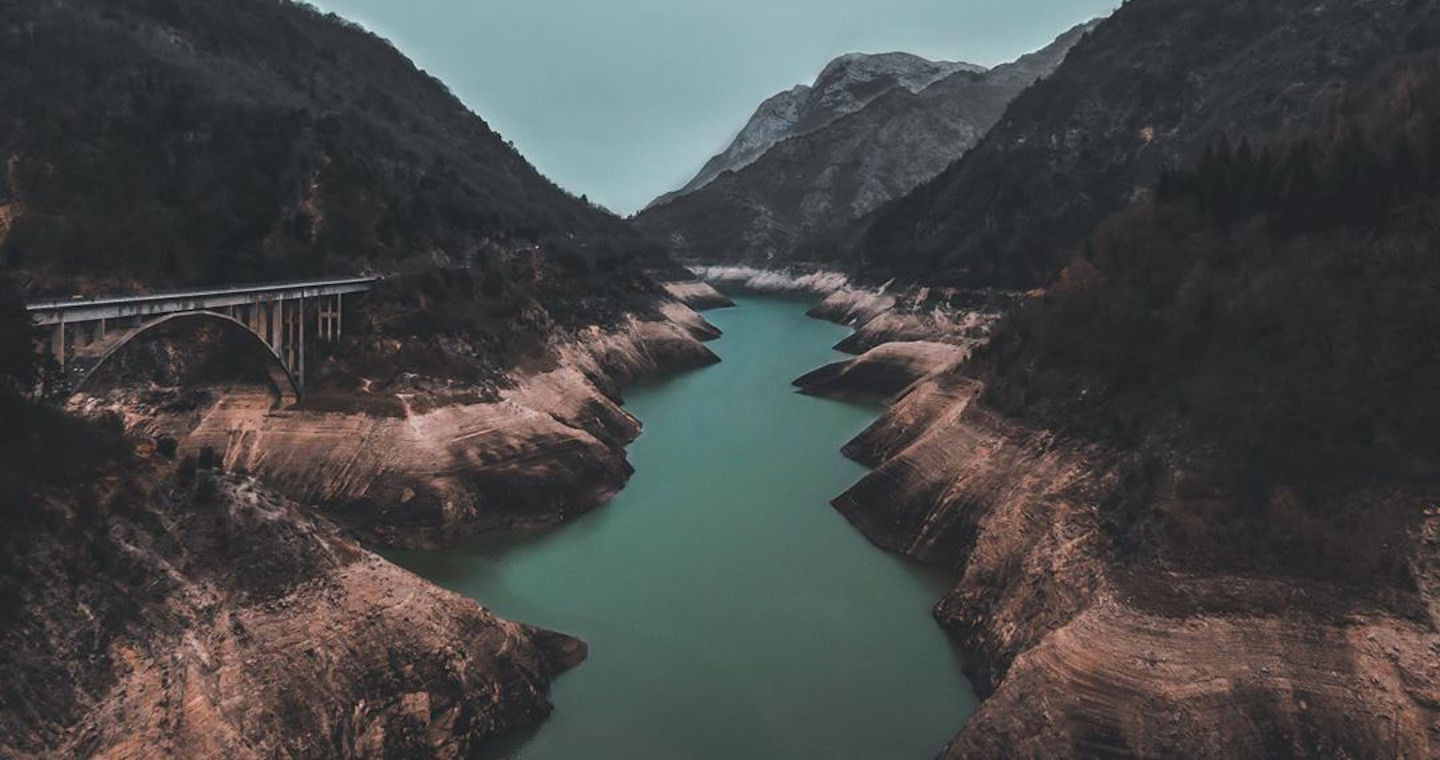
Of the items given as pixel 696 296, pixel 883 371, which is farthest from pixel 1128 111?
pixel 696 296

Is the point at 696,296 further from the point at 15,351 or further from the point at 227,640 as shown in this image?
the point at 227,640

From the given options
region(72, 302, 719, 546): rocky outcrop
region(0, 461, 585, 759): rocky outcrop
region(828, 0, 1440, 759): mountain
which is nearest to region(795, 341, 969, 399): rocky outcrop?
region(828, 0, 1440, 759): mountain

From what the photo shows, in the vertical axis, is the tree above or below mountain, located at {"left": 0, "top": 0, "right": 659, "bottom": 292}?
below

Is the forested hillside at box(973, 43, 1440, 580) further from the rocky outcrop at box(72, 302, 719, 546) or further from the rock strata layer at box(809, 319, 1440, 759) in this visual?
the rocky outcrop at box(72, 302, 719, 546)

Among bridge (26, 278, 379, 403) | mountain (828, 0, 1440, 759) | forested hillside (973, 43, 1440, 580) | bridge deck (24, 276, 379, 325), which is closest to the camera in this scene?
mountain (828, 0, 1440, 759)

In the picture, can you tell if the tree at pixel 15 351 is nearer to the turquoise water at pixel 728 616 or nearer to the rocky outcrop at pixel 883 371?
the turquoise water at pixel 728 616

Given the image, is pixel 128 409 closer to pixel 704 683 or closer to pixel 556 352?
pixel 556 352

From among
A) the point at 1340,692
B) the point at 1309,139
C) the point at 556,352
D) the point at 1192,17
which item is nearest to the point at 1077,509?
the point at 1340,692
